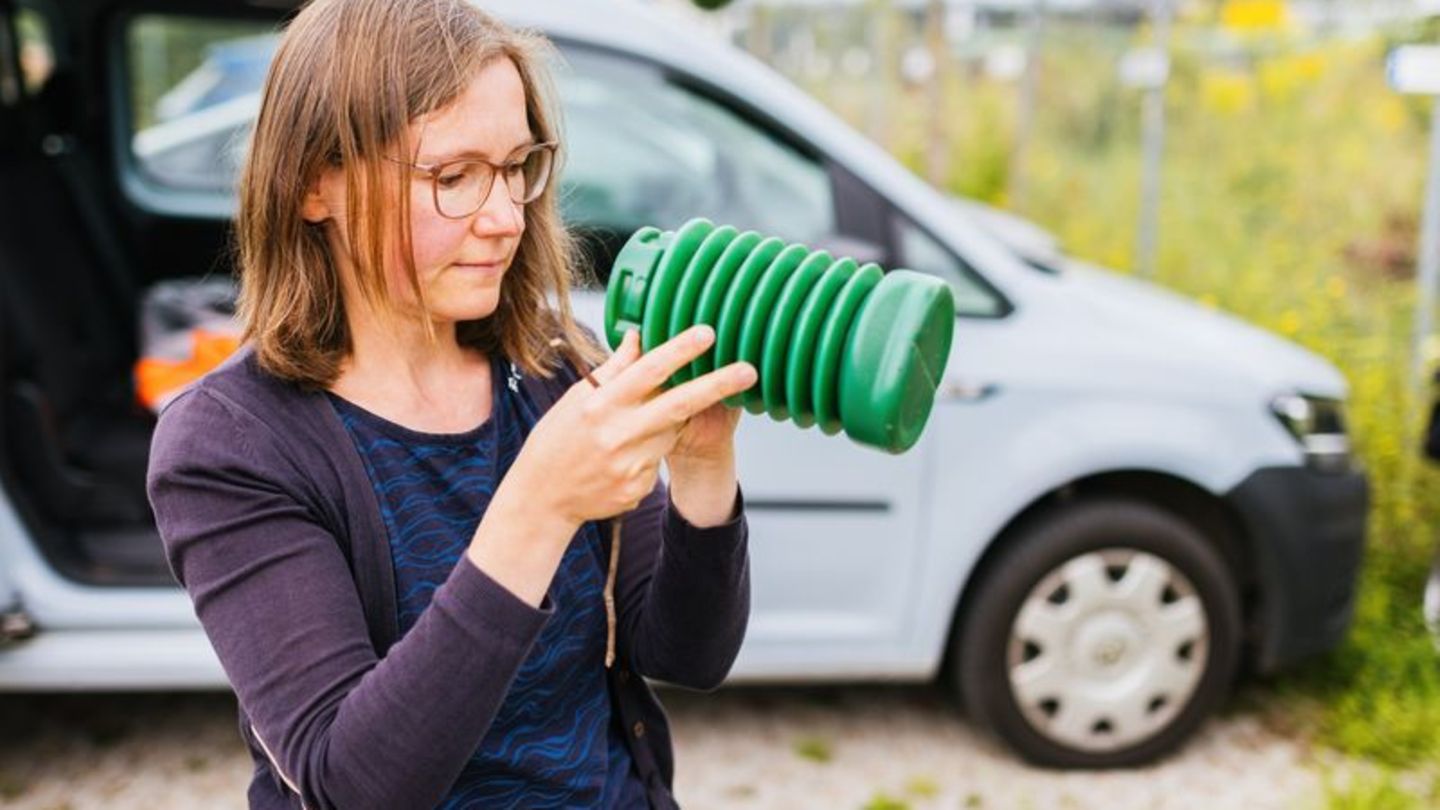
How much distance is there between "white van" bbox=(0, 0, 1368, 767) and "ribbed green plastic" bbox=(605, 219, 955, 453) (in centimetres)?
204

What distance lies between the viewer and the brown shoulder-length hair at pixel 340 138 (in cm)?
123

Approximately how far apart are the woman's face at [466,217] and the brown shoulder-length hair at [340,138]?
1 cm

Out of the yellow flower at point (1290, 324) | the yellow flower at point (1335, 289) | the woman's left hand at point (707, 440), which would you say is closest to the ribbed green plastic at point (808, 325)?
the woman's left hand at point (707, 440)

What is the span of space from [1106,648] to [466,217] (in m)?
2.70

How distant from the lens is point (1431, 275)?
460cm

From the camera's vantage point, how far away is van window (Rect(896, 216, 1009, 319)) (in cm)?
→ 342

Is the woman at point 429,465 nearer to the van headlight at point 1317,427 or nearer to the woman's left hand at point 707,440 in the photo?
the woman's left hand at point 707,440

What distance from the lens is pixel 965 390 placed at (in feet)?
11.0

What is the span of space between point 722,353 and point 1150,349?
2.57 metres

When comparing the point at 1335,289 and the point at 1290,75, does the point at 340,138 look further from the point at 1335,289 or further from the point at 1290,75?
the point at 1290,75

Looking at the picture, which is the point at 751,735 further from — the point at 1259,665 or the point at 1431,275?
the point at 1431,275

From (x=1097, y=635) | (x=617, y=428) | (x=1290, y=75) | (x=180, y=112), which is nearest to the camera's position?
(x=617, y=428)

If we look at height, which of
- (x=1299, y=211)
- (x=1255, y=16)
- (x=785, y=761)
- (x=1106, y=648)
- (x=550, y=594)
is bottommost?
(x=785, y=761)

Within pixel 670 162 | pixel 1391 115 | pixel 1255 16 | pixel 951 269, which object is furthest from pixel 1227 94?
pixel 951 269
